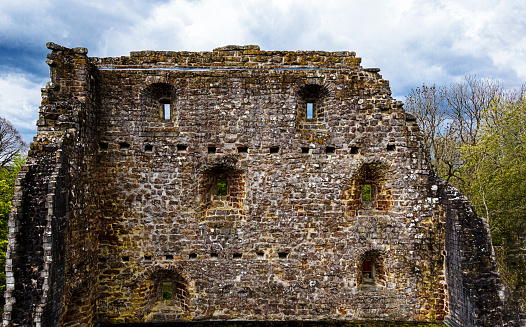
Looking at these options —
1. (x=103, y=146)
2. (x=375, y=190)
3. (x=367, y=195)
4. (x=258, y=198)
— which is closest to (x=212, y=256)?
(x=258, y=198)

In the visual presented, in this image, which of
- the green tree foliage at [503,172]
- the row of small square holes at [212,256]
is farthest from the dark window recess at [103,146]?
the green tree foliage at [503,172]

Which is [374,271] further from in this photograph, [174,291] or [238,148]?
[174,291]

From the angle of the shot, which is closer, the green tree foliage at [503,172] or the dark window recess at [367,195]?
the dark window recess at [367,195]

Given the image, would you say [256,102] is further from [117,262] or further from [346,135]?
[117,262]

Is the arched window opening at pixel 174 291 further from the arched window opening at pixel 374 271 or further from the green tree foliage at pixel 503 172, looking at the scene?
the green tree foliage at pixel 503 172

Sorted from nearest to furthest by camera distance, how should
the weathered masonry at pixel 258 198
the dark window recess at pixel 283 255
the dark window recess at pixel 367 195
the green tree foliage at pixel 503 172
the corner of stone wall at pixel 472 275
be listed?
the corner of stone wall at pixel 472 275 → the weathered masonry at pixel 258 198 → the dark window recess at pixel 283 255 → the dark window recess at pixel 367 195 → the green tree foliage at pixel 503 172

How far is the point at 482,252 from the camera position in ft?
20.4

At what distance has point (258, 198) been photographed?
23.0ft

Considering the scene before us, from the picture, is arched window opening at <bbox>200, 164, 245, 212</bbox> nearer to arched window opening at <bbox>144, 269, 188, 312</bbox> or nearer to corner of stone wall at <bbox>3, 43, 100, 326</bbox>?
arched window opening at <bbox>144, 269, 188, 312</bbox>

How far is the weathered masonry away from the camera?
22.6ft

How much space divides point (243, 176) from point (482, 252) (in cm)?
609

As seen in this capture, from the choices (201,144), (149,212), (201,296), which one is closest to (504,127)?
(201,144)

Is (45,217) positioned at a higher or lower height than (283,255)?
higher

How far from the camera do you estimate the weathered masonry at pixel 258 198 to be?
22.6 ft
